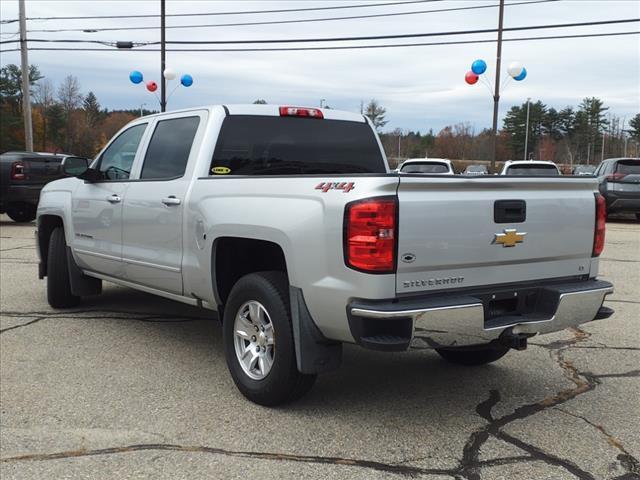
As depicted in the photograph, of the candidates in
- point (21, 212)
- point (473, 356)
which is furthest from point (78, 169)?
point (21, 212)

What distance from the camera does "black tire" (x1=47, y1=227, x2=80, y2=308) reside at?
22.0ft

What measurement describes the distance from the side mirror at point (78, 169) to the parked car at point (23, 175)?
9134 mm

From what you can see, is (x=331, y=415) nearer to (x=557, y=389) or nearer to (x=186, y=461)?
(x=186, y=461)

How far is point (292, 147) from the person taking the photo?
5316 millimetres

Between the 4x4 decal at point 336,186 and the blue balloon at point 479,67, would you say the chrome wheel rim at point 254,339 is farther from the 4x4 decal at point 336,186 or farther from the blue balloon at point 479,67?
the blue balloon at point 479,67

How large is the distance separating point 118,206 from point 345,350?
2314 millimetres

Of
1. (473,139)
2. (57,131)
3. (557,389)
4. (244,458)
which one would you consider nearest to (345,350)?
(557,389)

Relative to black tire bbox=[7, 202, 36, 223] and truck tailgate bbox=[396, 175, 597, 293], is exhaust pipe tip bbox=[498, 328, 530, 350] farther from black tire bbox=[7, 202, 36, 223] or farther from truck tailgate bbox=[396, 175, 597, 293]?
black tire bbox=[7, 202, 36, 223]

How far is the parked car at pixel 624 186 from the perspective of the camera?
683 inches

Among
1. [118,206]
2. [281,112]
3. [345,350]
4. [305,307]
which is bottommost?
[345,350]

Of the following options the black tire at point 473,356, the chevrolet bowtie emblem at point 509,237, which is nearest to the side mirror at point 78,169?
the black tire at point 473,356

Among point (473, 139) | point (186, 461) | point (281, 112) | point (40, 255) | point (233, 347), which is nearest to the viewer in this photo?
point (186, 461)

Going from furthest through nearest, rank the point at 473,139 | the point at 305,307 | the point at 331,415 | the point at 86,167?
the point at 473,139 < the point at 86,167 < the point at 331,415 < the point at 305,307

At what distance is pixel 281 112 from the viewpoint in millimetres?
5348
